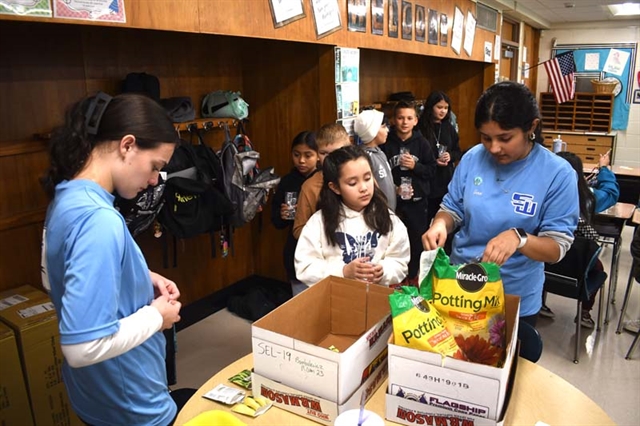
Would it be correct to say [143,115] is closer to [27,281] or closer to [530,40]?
[27,281]

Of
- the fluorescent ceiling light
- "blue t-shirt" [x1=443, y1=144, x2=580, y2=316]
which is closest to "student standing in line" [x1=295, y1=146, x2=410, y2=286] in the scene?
"blue t-shirt" [x1=443, y1=144, x2=580, y2=316]

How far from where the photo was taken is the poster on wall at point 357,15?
3.13 m

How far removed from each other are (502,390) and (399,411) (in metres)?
0.24

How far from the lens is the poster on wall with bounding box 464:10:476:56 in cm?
516

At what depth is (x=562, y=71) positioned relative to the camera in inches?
266

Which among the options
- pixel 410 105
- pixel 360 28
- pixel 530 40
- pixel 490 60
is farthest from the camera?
pixel 530 40

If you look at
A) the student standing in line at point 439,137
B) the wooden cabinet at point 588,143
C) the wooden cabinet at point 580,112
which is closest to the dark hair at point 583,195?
the student standing in line at point 439,137

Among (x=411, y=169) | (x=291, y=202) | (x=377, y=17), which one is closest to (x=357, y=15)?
(x=377, y=17)

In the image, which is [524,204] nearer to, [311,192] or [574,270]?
[311,192]

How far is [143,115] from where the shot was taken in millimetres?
1143

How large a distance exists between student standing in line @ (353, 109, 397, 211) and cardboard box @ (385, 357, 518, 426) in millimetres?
1834

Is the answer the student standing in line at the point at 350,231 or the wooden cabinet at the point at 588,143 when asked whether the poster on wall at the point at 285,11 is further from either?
the wooden cabinet at the point at 588,143

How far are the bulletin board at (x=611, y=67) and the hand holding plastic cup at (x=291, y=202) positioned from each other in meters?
7.67

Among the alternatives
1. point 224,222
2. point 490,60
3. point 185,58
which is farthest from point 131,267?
point 490,60
